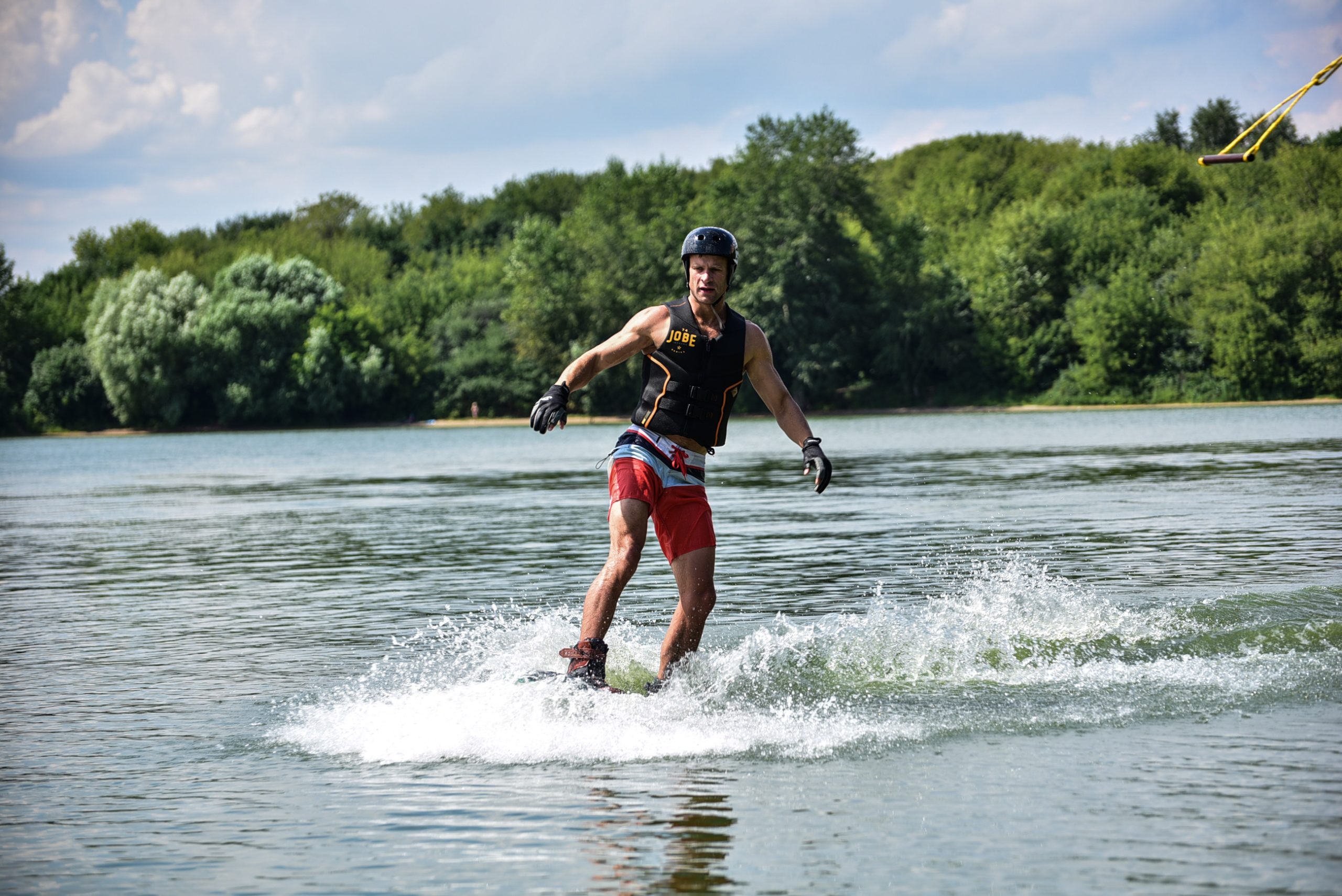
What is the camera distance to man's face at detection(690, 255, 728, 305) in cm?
770

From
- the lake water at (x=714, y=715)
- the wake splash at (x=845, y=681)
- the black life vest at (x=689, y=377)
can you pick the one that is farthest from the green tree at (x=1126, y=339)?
the black life vest at (x=689, y=377)

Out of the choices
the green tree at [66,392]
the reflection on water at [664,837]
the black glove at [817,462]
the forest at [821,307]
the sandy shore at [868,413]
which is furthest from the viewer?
the green tree at [66,392]

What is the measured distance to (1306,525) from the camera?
15.3 metres

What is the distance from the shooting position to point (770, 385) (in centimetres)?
812

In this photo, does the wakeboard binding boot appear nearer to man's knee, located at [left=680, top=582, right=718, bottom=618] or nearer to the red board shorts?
man's knee, located at [left=680, top=582, right=718, bottom=618]

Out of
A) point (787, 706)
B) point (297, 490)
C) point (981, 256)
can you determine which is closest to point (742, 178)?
point (981, 256)

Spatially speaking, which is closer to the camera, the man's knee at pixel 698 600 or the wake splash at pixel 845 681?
the wake splash at pixel 845 681

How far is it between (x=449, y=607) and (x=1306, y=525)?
917 cm

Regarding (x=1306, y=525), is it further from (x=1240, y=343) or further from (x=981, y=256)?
(x=981, y=256)

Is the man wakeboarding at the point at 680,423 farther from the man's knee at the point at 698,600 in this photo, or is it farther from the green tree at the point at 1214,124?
the green tree at the point at 1214,124

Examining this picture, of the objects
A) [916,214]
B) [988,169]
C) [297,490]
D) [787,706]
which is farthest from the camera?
[988,169]

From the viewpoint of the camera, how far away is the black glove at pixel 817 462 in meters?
7.70

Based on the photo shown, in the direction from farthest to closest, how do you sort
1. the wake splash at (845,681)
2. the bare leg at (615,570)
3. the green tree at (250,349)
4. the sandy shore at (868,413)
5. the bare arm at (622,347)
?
the green tree at (250,349)
the sandy shore at (868,413)
the bare arm at (622,347)
the bare leg at (615,570)
the wake splash at (845,681)

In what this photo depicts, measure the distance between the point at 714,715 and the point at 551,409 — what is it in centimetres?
175
